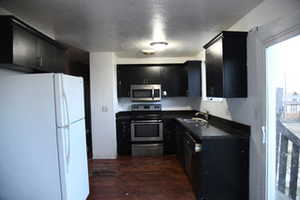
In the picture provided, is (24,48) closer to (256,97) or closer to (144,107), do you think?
(256,97)

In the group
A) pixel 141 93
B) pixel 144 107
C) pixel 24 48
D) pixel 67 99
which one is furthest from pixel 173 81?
pixel 24 48

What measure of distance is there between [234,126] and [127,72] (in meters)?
2.92

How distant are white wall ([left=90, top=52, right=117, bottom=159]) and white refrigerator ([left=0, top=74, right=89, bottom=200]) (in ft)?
7.59

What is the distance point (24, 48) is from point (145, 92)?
299 cm

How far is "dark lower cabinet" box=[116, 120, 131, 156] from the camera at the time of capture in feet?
14.7

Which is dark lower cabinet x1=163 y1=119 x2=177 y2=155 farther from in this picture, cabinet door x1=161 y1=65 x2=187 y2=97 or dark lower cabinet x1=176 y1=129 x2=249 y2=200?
dark lower cabinet x1=176 y1=129 x2=249 y2=200

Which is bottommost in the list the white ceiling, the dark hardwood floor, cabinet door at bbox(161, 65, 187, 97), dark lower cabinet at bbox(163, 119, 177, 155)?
the dark hardwood floor

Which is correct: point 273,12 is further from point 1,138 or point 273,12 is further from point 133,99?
point 133,99

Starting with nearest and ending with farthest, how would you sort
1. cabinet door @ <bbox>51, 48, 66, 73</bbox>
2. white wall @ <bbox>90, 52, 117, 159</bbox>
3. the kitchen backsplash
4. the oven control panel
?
1. cabinet door @ <bbox>51, 48, 66, 73</bbox>
2. white wall @ <bbox>90, 52, 117, 159</bbox>
3. the oven control panel
4. the kitchen backsplash

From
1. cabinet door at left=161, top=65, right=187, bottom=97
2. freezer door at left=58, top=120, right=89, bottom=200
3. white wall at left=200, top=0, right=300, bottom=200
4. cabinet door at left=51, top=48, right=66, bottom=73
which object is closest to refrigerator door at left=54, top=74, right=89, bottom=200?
freezer door at left=58, top=120, right=89, bottom=200

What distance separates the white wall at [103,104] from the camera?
169 inches

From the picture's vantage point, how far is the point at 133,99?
187 inches

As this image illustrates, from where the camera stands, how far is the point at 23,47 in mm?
2014

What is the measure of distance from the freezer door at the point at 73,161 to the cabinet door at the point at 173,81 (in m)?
2.71
